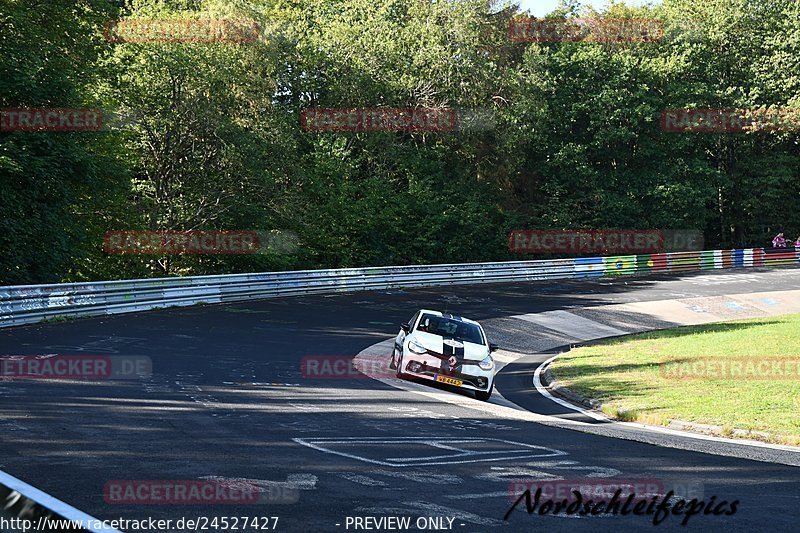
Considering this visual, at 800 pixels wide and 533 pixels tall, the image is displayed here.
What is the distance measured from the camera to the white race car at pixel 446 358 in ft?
56.3

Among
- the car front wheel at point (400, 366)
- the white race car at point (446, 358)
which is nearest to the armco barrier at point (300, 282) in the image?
the car front wheel at point (400, 366)

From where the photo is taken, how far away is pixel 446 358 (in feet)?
56.7

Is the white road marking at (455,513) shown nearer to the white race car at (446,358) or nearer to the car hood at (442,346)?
the white race car at (446,358)

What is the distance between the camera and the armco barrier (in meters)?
23.3

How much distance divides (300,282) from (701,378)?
18751 mm

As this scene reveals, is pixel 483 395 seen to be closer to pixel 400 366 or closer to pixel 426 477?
pixel 400 366

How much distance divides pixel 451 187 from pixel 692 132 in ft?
60.5

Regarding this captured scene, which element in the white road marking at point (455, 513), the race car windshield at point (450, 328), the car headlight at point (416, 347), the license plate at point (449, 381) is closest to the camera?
the white road marking at point (455, 513)

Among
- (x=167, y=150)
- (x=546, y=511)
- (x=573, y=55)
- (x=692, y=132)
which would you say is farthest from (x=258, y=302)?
(x=692, y=132)

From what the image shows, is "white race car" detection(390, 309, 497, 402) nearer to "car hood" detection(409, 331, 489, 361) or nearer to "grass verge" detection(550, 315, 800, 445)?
"car hood" detection(409, 331, 489, 361)

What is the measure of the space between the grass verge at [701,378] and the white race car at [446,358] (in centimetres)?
237

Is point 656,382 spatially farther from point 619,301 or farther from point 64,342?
point 619,301

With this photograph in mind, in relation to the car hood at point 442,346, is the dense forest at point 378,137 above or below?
above

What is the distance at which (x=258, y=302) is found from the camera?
104ft
